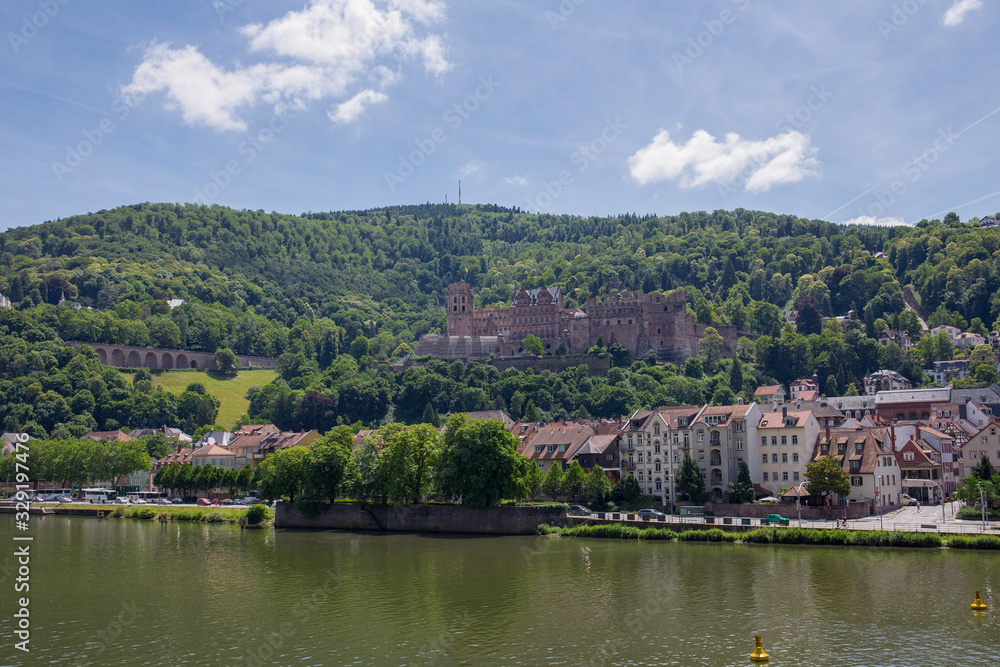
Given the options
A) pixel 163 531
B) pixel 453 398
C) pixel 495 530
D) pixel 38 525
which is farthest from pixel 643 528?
pixel 453 398

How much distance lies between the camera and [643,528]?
63.1 m

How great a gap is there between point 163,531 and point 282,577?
32015 mm

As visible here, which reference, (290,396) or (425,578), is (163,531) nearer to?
(425,578)

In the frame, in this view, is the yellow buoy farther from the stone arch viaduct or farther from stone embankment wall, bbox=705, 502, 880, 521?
the stone arch viaduct

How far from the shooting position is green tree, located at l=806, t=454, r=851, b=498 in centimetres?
6631

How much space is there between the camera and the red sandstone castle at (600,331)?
180000 millimetres

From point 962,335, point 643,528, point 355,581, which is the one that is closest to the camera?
point 355,581

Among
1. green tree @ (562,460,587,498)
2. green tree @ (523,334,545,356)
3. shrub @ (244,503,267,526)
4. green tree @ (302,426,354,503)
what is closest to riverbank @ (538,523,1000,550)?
green tree @ (562,460,587,498)

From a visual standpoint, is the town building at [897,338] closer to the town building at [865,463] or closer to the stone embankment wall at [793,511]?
the town building at [865,463]

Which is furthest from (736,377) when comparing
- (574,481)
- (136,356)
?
(136,356)

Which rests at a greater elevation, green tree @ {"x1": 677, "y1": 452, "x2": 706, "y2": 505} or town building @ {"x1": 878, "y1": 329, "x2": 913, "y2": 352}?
town building @ {"x1": 878, "y1": 329, "x2": 913, "y2": 352}

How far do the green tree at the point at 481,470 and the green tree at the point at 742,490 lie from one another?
1682 centimetres

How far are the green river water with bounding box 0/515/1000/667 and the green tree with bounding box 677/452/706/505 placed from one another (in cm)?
1481

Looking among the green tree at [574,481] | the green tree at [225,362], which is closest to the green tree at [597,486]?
the green tree at [574,481]
